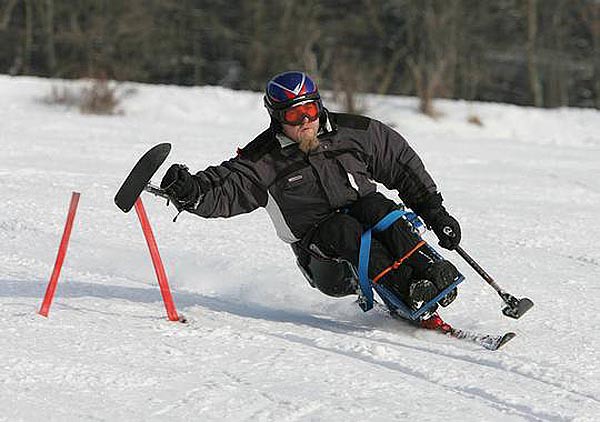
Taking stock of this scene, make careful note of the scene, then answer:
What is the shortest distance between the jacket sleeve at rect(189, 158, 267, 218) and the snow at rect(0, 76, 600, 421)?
1.76ft

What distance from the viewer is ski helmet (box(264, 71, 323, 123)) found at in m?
5.08

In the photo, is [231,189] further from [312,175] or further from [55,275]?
[55,275]

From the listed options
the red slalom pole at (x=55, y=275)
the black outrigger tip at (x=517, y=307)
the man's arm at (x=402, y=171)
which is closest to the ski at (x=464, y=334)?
the black outrigger tip at (x=517, y=307)

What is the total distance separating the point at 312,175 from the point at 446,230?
70 centimetres

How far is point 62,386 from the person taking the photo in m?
3.79

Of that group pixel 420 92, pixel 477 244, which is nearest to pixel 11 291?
pixel 477 244

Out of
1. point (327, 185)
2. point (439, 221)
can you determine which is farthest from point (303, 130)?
point (439, 221)

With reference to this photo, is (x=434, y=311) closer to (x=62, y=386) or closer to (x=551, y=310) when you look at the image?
(x=551, y=310)

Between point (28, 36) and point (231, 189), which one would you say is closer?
point (231, 189)

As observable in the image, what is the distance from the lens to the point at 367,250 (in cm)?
495

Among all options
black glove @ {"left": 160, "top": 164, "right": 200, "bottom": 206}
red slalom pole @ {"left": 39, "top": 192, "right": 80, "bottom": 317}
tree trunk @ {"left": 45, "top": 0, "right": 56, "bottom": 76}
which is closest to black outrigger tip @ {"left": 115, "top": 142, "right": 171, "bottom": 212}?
black glove @ {"left": 160, "top": 164, "right": 200, "bottom": 206}

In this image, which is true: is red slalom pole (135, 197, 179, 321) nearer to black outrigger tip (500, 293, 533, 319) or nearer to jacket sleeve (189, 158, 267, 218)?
jacket sleeve (189, 158, 267, 218)


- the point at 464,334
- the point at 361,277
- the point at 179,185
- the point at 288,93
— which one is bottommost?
the point at 464,334

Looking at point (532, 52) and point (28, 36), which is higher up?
point (28, 36)
